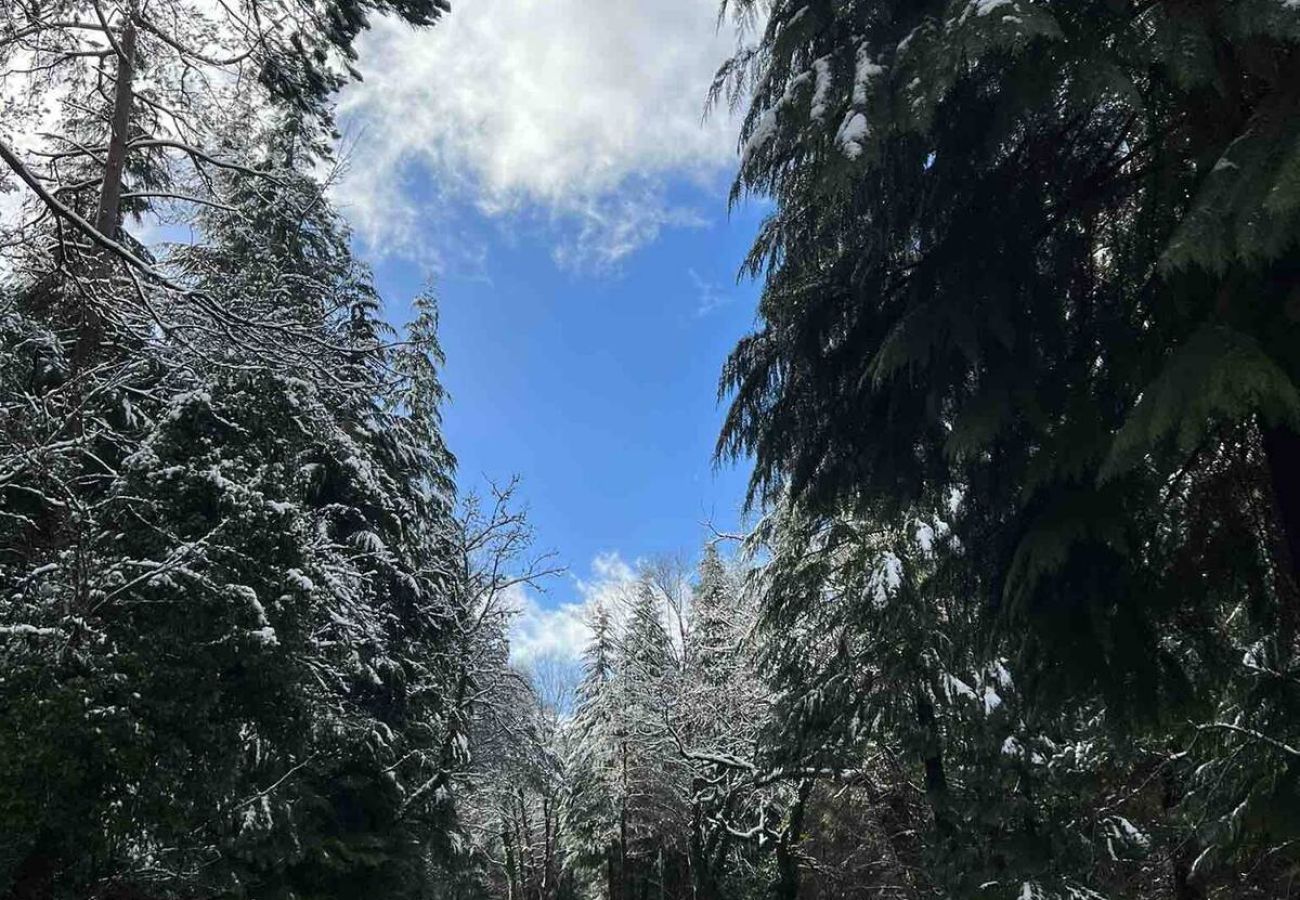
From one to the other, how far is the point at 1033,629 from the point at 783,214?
2549 mm

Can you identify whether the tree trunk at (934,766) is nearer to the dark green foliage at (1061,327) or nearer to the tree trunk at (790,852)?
the tree trunk at (790,852)

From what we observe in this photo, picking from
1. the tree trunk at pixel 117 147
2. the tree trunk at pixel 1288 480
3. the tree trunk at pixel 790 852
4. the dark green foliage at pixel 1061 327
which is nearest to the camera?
the dark green foliage at pixel 1061 327

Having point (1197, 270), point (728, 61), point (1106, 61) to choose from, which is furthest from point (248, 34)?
point (1197, 270)

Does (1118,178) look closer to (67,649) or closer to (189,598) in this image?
(189,598)

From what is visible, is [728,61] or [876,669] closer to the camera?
[728,61]

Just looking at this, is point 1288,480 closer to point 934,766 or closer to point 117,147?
point 934,766

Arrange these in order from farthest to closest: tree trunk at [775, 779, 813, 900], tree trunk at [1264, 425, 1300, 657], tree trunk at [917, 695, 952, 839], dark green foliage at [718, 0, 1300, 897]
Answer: tree trunk at [775, 779, 813, 900], tree trunk at [917, 695, 952, 839], tree trunk at [1264, 425, 1300, 657], dark green foliage at [718, 0, 1300, 897]

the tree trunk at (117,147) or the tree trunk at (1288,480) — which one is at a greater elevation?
the tree trunk at (117,147)

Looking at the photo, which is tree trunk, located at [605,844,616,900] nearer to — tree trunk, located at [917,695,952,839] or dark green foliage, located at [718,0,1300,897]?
tree trunk, located at [917,695,952,839]

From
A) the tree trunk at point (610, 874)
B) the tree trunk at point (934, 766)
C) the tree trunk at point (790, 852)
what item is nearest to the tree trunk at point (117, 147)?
the tree trunk at point (934, 766)

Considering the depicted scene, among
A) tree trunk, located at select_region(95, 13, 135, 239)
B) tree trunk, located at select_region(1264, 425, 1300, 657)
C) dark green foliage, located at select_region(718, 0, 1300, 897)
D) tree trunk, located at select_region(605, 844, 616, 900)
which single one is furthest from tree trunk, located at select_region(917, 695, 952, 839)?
tree trunk, located at select_region(605, 844, 616, 900)

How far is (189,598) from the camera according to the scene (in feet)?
24.2

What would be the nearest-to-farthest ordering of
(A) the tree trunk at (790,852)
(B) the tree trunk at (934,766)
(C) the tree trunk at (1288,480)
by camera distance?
(C) the tree trunk at (1288,480)
(B) the tree trunk at (934,766)
(A) the tree trunk at (790,852)

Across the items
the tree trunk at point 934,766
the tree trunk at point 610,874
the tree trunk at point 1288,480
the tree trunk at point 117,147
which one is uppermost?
the tree trunk at point 117,147
